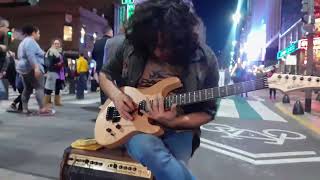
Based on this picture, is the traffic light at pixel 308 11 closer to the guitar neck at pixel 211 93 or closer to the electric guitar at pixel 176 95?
the electric guitar at pixel 176 95

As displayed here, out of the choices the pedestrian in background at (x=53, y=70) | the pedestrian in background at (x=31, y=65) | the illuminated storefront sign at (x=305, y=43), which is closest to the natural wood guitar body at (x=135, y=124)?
the pedestrian in background at (x=31, y=65)

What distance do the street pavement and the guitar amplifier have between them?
1.70m

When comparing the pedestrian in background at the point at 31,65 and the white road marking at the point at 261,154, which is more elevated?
the pedestrian in background at the point at 31,65

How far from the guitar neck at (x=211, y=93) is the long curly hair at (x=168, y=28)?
0.23 meters

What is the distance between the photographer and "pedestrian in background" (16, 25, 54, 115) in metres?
10.1

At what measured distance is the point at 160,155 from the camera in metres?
2.79

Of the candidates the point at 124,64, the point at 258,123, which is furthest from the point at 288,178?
the point at 258,123

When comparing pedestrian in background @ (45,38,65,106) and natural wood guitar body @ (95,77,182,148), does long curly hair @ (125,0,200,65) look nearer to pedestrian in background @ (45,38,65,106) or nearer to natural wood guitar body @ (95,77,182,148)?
natural wood guitar body @ (95,77,182,148)

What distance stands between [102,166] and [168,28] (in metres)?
1.13

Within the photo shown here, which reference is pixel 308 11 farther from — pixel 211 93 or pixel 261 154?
pixel 211 93

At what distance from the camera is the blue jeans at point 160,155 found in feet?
9.12

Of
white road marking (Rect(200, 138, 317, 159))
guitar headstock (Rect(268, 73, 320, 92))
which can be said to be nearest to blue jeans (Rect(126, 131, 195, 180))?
guitar headstock (Rect(268, 73, 320, 92))

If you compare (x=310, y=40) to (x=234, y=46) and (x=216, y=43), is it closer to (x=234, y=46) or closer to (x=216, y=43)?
(x=216, y=43)

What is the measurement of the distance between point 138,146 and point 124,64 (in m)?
0.71
